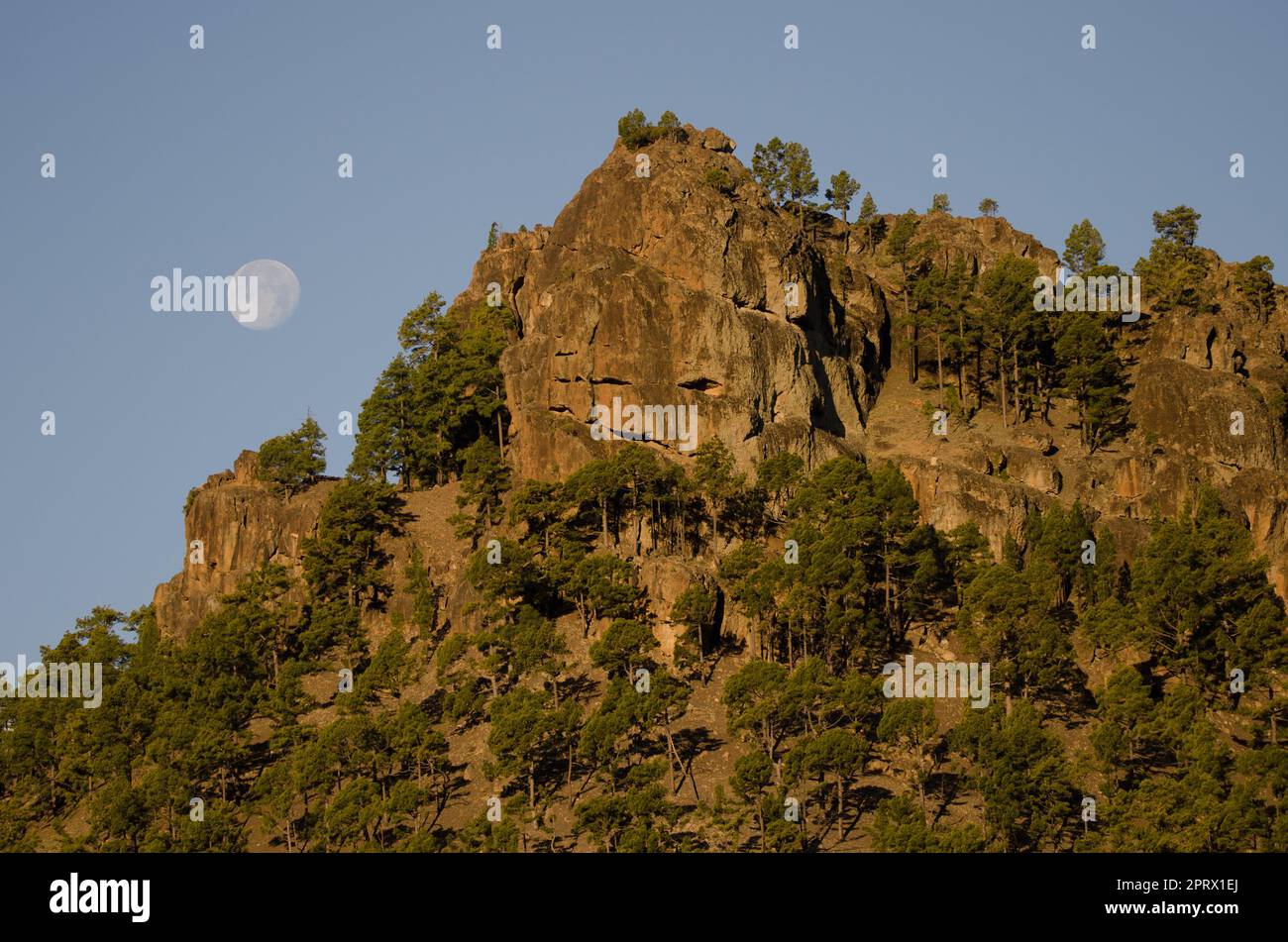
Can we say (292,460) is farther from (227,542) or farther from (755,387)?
(755,387)

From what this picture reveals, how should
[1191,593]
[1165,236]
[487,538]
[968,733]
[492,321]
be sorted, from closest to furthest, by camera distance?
[968,733], [1191,593], [487,538], [492,321], [1165,236]

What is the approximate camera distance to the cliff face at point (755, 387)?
111 meters

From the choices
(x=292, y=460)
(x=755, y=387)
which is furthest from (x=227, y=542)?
(x=755, y=387)

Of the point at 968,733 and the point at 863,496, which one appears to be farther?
the point at 863,496

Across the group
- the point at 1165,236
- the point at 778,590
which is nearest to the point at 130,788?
the point at 778,590

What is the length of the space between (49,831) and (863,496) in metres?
48.3

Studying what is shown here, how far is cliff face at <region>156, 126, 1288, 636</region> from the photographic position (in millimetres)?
110562

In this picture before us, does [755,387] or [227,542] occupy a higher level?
[755,387]

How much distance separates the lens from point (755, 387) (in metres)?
113

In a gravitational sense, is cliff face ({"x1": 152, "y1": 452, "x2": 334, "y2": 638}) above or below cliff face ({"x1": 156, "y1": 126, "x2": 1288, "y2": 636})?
below

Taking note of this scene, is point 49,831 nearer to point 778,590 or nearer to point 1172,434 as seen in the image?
point 778,590
